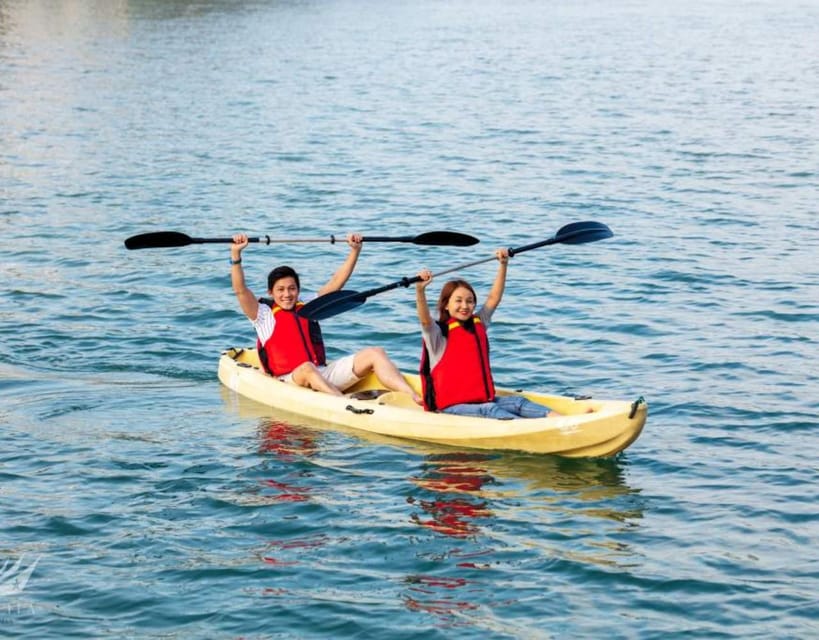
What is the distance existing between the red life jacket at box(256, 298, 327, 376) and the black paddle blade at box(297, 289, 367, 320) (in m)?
0.25

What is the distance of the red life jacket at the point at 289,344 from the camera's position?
1084 cm

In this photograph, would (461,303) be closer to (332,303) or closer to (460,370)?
(460,370)

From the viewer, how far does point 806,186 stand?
20.2m

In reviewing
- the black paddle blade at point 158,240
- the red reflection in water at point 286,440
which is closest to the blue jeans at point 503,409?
the red reflection in water at point 286,440

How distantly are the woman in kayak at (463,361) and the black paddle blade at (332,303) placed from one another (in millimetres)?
856

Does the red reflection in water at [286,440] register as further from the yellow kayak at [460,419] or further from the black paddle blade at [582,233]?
the black paddle blade at [582,233]

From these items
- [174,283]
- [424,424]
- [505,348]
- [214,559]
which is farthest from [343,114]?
[214,559]

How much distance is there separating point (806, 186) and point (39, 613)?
15295 mm

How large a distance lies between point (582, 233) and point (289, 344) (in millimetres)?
2470

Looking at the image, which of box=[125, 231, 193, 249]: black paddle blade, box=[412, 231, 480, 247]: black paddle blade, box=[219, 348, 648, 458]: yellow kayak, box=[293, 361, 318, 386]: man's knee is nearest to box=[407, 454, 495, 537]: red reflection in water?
box=[219, 348, 648, 458]: yellow kayak

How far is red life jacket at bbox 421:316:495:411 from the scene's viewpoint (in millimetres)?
9812

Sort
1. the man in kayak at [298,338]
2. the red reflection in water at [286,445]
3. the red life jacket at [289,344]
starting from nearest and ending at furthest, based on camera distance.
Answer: the red reflection in water at [286,445]
the man in kayak at [298,338]
the red life jacket at [289,344]

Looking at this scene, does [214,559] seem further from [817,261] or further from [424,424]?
[817,261]

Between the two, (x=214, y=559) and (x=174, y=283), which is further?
(x=174, y=283)
